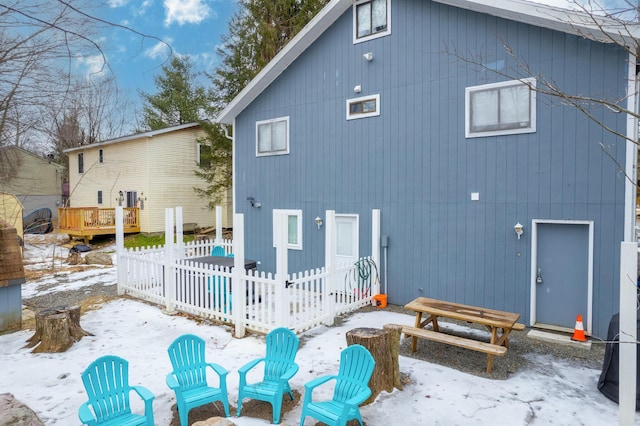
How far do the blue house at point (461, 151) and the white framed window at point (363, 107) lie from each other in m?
0.03

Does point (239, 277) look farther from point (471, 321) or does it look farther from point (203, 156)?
point (203, 156)

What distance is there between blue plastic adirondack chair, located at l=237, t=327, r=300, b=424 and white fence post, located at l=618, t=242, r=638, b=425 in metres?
3.32

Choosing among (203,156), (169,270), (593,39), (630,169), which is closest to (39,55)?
(593,39)

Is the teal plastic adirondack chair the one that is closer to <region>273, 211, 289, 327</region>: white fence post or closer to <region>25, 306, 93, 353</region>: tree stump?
<region>273, 211, 289, 327</region>: white fence post

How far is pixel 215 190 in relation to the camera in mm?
19656

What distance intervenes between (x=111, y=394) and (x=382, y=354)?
295 cm

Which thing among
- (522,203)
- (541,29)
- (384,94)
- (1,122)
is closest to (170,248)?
(1,122)

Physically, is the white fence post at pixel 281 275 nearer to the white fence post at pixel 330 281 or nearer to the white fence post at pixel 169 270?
the white fence post at pixel 330 281

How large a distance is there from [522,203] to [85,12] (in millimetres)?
7118

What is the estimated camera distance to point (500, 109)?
731 cm

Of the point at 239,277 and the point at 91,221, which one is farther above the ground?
the point at 91,221

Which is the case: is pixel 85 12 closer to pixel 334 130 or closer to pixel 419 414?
pixel 419 414

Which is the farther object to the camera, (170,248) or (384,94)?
(384,94)

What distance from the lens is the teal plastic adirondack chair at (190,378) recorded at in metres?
4.01
